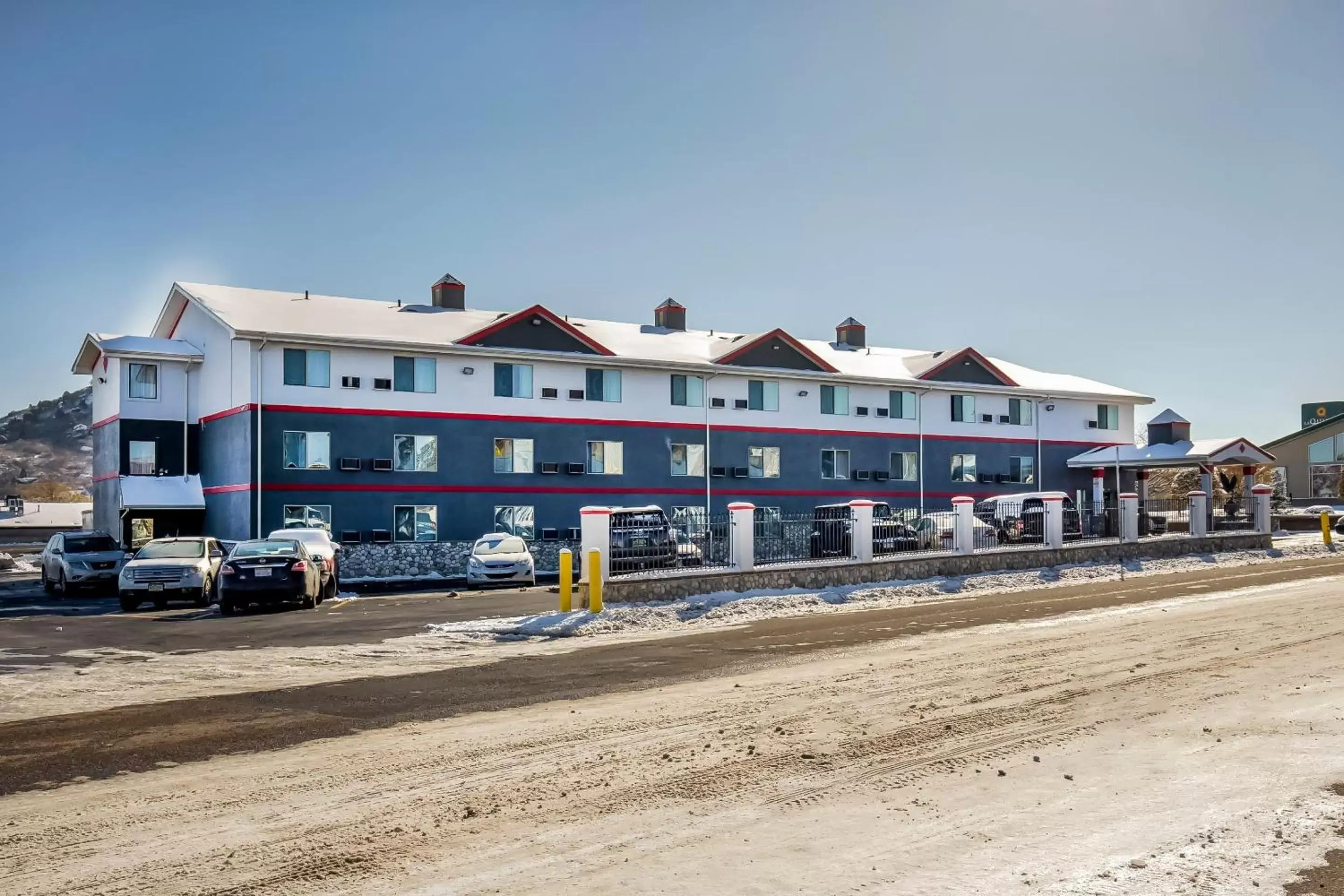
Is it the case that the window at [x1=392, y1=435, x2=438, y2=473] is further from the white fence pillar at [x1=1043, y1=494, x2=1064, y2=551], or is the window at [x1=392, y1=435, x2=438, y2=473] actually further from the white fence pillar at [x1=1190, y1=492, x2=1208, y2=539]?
the white fence pillar at [x1=1190, y1=492, x2=1208, y2=539]

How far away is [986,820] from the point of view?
7.05m

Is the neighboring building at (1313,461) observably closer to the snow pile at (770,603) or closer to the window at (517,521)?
the snow pile at (770,603)

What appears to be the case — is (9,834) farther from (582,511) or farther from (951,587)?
(951,587)

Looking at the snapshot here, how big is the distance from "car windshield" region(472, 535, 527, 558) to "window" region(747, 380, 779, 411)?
50.8 ft

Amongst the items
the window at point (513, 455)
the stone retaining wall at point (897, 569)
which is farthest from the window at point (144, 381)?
the stone retaining wall at point (897, 569)

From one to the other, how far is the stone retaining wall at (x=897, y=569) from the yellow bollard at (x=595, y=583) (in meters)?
0.37

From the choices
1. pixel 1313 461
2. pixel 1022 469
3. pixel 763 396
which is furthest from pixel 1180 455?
pixel 1313 461

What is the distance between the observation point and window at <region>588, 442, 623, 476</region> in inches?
1625

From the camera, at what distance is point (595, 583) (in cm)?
1970

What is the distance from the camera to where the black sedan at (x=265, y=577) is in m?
22.0

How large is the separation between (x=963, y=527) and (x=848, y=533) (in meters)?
4.22

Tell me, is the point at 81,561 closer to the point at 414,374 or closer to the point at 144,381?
the point at 414,374

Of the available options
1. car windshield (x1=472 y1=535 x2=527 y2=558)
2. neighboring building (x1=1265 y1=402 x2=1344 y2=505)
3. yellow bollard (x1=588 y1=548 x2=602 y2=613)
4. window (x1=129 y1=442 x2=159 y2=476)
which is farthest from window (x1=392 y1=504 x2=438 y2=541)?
neighboring building (x1=1265 y1=402 x2=1344 y2=505)

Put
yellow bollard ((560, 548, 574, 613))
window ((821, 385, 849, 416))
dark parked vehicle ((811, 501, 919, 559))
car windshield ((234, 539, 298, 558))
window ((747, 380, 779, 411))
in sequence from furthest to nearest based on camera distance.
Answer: window ((821, 385, 849, 416)) → window ((747, 380, 779, 411)) → dark parked vehicle ((811, 501, 919, 559)) → car windshield ((234, 539, 298, 558)) → yellow bollard ((560, 548, 574, 613))
